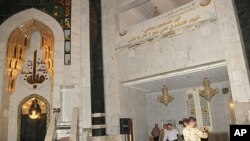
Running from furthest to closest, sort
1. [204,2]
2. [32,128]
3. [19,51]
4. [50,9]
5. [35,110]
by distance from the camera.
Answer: [35,110], [32,128], [19,51], [50,9], [204,2]

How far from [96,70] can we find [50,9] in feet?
9.99

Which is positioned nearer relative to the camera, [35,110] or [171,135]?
[171,135]

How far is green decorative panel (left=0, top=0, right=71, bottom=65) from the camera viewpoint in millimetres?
9141

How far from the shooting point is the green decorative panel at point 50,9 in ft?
30.0

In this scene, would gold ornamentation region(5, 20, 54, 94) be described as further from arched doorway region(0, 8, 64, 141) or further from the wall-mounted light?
the wall-mounted light

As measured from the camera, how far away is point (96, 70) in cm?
895

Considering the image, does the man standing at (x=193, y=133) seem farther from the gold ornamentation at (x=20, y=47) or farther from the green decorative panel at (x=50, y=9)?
the gold ornamentation at (x=20, y=47)

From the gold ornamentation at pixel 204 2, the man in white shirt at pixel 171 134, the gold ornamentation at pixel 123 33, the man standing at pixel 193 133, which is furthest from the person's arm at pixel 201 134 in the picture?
the gold ornamentation at pixel 123 33

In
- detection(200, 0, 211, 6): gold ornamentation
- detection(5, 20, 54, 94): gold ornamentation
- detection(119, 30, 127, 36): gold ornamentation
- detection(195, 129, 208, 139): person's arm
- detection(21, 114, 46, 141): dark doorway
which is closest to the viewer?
detection(195, 129, 208, 139): person's arm

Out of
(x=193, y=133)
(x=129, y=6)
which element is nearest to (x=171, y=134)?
(x=193, y=133)

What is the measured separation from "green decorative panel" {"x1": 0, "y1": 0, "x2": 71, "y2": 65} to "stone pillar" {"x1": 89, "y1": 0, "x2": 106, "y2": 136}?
2.84ft

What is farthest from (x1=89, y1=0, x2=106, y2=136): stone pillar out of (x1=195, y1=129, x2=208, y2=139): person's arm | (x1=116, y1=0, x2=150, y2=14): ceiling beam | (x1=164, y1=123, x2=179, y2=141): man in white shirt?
(x1=195, y1=129, x2=208, y2=139): person's arm

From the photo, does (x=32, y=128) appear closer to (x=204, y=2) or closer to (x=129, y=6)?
(x=129, y=6)

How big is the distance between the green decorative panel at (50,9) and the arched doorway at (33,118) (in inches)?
122
